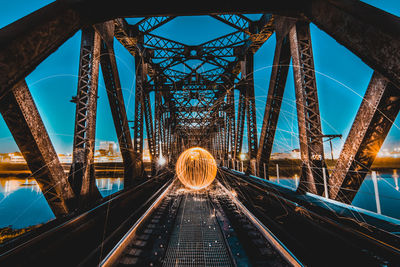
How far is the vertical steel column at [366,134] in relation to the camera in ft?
9.25

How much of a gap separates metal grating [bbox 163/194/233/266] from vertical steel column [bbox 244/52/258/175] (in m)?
4.77

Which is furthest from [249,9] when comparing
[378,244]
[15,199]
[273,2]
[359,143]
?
[15,199]

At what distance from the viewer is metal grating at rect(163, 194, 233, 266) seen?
2623 millimetres

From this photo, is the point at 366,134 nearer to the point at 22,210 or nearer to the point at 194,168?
the point at 194,168

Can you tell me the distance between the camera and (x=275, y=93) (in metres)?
6.61

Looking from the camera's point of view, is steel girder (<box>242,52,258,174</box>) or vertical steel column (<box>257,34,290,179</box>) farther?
steel girder (<box>242,52,258,174</box>)

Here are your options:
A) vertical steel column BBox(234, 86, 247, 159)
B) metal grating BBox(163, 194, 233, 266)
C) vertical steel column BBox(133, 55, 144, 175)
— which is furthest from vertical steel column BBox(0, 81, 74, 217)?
vertical steel column BBox(234, 86, 247, 159)

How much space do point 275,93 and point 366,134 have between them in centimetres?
391

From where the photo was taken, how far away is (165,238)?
322 cm

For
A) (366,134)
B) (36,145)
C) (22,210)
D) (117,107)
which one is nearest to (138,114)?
(117,107)

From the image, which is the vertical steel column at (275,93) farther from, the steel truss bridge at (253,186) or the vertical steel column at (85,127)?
the vertical steel column at (85,127)

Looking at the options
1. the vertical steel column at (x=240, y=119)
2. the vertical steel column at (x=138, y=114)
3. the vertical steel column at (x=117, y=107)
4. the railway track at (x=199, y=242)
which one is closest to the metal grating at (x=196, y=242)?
the railway track at (x=199, y=242)

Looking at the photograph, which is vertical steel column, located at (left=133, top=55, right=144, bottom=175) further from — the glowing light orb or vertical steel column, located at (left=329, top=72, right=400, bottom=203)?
vertical steel column, located at (left=329, top=72, right=400, bottom=203)

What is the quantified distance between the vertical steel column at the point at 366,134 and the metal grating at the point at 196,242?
2829 mm
